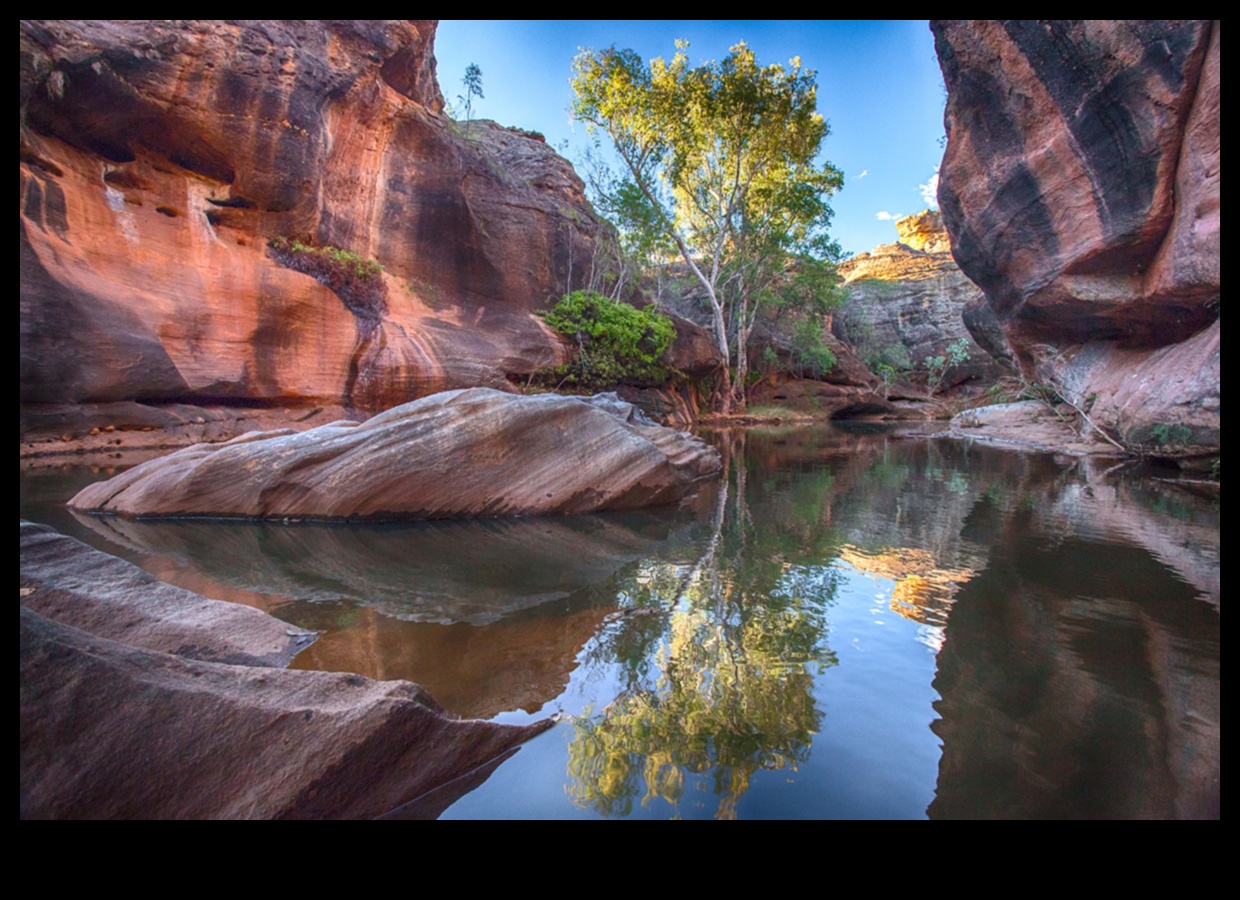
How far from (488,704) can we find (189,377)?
40.6 feet

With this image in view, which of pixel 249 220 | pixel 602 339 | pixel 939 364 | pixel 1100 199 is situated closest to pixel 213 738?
pixel 249 220

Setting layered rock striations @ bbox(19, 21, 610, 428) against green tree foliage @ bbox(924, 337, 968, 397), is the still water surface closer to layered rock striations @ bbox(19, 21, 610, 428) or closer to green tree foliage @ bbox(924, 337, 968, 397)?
layered rock striations @ bbox(19, 21, 610, 428)

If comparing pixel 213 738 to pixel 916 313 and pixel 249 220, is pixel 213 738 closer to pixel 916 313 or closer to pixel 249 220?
pixel 249 220

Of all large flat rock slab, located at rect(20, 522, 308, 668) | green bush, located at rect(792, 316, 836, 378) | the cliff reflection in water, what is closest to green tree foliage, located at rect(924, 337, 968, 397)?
green bush, located at rect(792, 316, 836, 378)

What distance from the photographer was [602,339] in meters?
20.2

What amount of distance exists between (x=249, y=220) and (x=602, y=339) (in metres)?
10.8

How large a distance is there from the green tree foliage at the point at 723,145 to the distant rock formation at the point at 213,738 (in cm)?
2248

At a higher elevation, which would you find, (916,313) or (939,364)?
(916,313)

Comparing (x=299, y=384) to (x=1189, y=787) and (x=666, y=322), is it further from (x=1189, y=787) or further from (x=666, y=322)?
(x=1189, y=787)

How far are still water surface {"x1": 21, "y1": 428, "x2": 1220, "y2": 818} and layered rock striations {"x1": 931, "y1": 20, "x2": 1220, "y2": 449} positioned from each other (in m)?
7.17

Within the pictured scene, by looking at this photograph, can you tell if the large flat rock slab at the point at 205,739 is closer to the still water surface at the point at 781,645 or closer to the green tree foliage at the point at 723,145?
the still water surface at the point at 781,645

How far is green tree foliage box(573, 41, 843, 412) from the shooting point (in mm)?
20047
